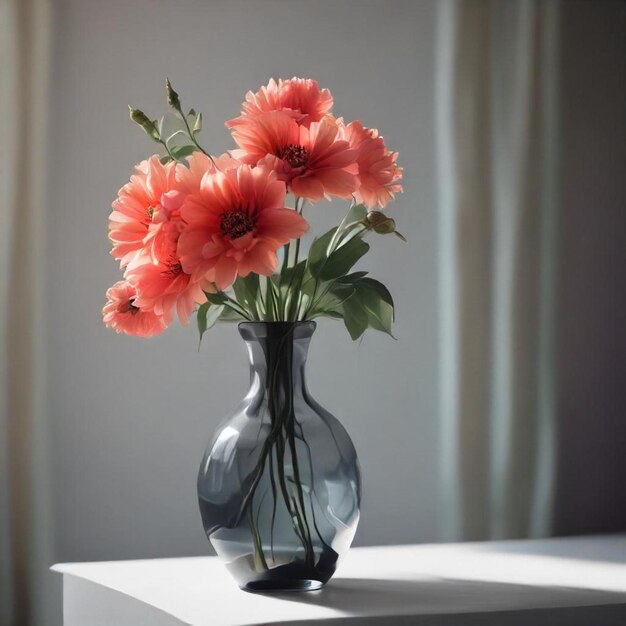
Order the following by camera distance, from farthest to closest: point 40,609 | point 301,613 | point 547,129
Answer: point 547,129 → point 40,609 → point 301,613

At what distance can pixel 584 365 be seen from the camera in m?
2.20

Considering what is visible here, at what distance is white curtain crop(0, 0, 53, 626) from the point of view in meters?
1.85

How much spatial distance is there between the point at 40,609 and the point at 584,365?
1.27 meters

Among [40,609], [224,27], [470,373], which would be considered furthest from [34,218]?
[470,373]

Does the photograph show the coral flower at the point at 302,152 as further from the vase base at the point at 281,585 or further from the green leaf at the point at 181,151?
the vase base at the point at 281,585

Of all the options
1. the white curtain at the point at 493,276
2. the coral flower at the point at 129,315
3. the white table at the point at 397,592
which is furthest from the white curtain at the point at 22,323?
the coral flower at the point at 129,315

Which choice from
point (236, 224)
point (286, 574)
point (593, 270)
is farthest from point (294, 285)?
point (593, 270)

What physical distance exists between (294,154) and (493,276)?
126 cm

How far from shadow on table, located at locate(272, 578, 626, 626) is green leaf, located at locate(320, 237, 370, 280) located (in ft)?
1.11

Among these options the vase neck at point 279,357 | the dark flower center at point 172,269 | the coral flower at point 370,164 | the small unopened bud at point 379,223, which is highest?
the coral flower at point 370,164

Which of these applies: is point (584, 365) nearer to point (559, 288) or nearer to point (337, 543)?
point (559, 288)

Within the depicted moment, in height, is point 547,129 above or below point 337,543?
above

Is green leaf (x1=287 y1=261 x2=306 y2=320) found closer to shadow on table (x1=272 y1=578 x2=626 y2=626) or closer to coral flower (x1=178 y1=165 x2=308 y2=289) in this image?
coral flower (x1=178 y1=165 x2=308 y2=289)

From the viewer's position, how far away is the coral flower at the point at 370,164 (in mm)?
1004
